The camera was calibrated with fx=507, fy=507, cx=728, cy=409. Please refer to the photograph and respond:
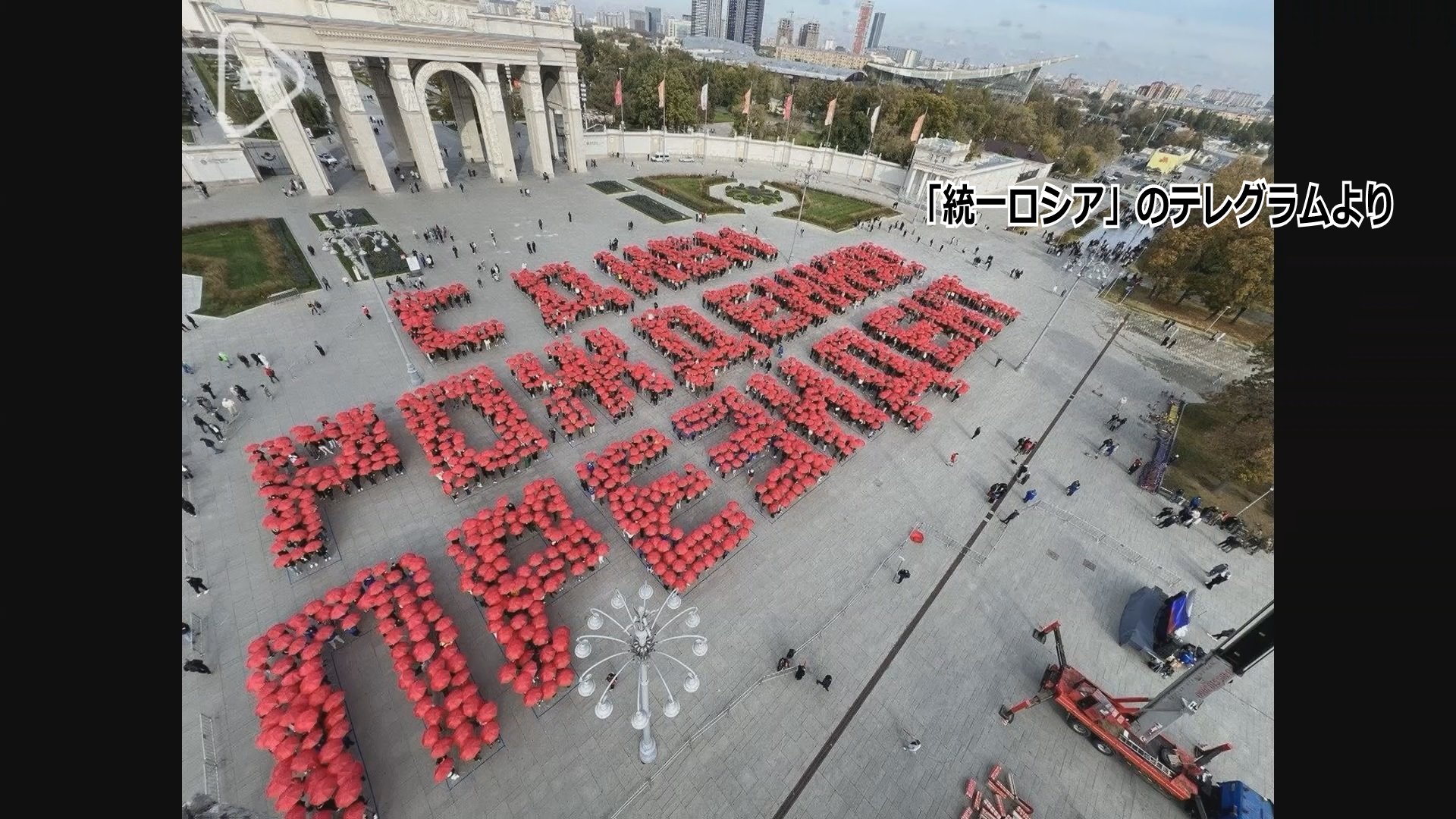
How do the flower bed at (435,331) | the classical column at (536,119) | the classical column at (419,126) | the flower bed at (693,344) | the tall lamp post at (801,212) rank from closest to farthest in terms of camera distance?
1. the flower bed at (693,344)
2. the flower bed at (435,331)
3. the classical column at (419,126)
4. the tall lamp post at (801,212)
5. the classical column at (536,119)

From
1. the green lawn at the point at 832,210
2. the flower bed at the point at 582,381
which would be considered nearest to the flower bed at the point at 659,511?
the flower bed at the point at 582,381

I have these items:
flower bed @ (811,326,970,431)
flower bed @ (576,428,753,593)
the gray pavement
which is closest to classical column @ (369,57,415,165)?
the gray pavement

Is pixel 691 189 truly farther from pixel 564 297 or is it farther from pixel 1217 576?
pixel 1217 576

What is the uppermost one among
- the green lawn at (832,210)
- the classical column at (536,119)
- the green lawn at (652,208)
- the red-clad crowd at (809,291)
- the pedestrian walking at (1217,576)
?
the classical column at (536,119)

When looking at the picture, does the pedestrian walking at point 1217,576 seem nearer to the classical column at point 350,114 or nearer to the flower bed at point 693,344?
the flower bed at point 693,344

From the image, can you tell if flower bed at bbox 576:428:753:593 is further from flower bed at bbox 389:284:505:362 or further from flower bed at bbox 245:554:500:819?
flower bed at bbox 389:284:505:362
